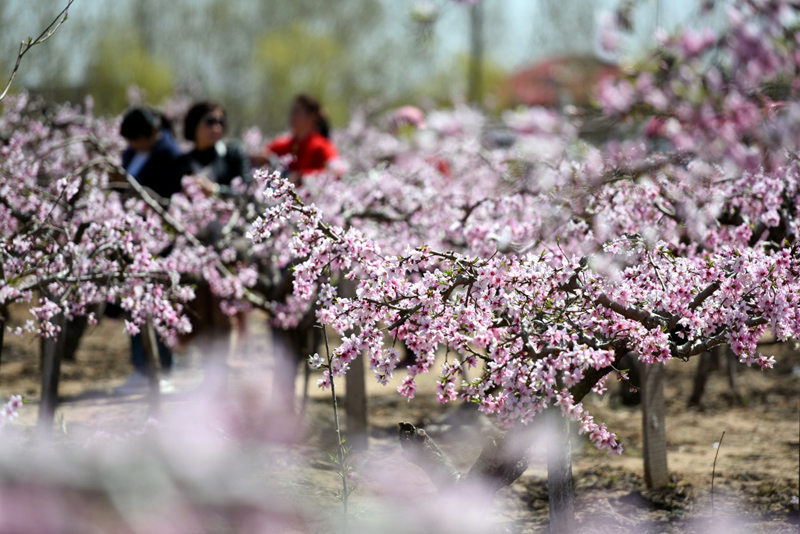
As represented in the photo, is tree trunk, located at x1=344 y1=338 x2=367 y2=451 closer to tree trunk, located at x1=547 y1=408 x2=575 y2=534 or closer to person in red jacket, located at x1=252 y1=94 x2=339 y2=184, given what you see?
tree trunk, located at x1=547 y1=408 x2=575 y2=534

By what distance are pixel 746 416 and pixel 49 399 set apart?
503cm

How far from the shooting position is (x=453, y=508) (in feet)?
10.2

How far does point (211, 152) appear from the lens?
6.80 m

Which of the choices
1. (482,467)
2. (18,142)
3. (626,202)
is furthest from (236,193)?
(482,467)

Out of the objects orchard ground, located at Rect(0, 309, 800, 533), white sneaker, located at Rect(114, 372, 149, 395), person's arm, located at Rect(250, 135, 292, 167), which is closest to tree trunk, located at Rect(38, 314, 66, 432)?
orchard ground, located at Rect(0, 309, 800, 533)

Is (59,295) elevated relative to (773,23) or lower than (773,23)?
lower

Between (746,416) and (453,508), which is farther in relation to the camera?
(746,416)

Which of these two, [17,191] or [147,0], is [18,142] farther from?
[147,0]

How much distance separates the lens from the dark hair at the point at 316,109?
732 centimetres

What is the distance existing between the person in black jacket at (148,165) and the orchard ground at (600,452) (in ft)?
0.89

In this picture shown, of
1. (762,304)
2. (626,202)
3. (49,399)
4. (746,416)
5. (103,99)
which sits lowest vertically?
(746,416)

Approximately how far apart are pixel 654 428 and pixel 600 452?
921 millimetres

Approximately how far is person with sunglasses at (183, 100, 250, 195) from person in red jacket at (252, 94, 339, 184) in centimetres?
43

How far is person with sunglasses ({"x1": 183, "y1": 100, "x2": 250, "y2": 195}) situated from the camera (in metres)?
6.64
